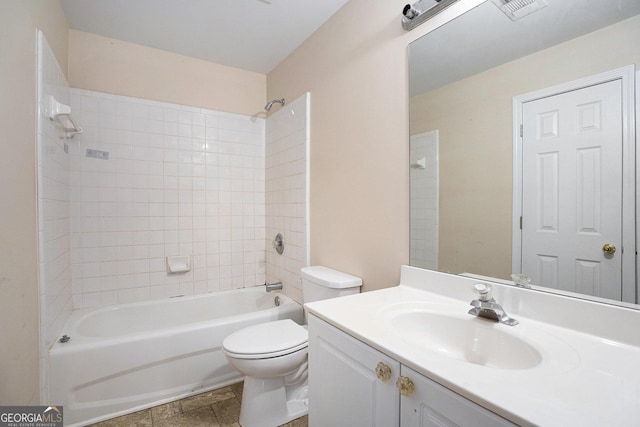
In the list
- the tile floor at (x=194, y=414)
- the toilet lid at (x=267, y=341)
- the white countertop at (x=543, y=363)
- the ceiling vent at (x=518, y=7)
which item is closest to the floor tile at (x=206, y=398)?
the tile floor at (x=194, y=414)

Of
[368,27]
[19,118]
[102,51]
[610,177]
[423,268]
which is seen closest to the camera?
[610,177]

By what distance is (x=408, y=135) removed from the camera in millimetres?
1382

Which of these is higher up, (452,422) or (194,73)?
(194,73)

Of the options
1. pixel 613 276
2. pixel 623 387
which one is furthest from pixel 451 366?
pixel 613 276

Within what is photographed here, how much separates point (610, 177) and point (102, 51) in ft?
9.79

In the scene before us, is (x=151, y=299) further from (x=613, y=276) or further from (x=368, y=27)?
(x=613, y=276)

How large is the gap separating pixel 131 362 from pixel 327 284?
1.22 m

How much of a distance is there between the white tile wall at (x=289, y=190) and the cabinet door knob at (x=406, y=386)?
1.46m

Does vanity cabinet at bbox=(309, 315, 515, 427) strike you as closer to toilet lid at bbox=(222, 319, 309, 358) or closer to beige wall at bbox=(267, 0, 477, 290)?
toilet lid at bbox=(222, 319, 309, 358)

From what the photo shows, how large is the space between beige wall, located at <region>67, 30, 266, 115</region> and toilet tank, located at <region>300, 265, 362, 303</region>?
173cm

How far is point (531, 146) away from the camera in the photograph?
98 centimetres

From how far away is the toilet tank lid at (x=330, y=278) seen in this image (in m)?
1.61

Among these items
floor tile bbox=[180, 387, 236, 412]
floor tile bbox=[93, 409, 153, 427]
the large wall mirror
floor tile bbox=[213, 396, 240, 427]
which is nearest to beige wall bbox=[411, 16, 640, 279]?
the large wall mirror

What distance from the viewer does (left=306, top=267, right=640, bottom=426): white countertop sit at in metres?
0.52
